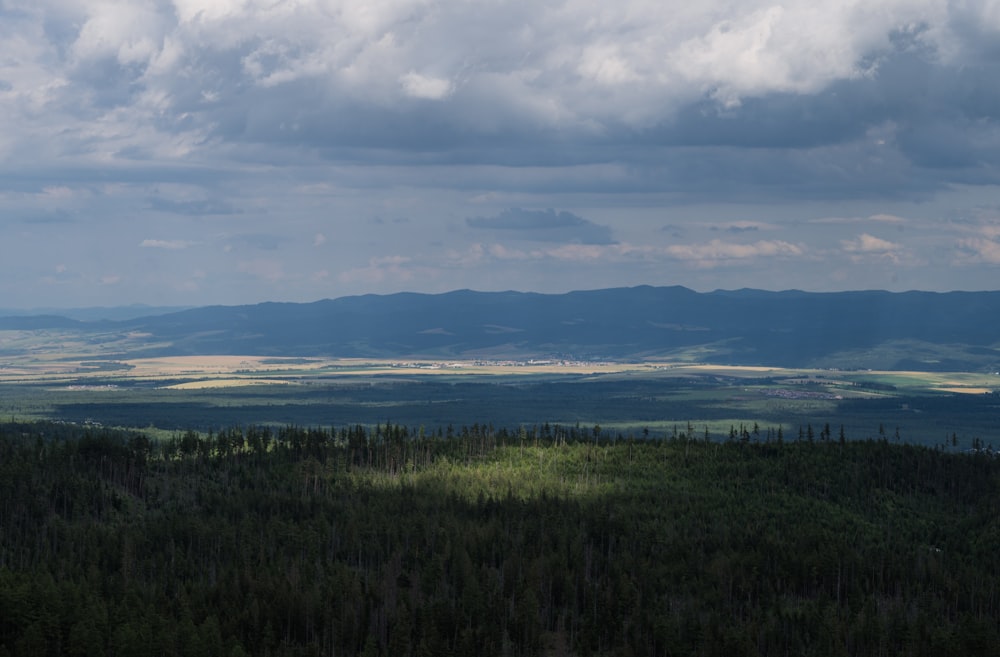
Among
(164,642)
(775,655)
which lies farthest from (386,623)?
(775,655)

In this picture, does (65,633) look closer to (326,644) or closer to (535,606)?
(326,644)

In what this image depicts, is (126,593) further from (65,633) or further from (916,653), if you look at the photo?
(916,653)

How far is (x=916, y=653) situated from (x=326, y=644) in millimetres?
80466

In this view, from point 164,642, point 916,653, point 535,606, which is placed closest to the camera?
point 164,642

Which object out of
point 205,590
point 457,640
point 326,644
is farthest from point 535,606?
point 205,590

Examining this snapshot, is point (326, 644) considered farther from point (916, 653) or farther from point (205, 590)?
point (916, 653)

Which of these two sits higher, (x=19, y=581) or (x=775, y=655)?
(x=19, y=581)

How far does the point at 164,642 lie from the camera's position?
166 m

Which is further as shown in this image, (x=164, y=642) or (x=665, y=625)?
(x=665, y=625)

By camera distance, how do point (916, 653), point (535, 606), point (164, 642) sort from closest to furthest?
point (164, 642)
point (916, 653)
point (535, 606)

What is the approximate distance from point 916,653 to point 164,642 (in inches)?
3914

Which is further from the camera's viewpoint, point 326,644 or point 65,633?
point 326,644

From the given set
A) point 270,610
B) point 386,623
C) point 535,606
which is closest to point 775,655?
point 535,606

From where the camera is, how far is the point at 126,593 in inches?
7470
